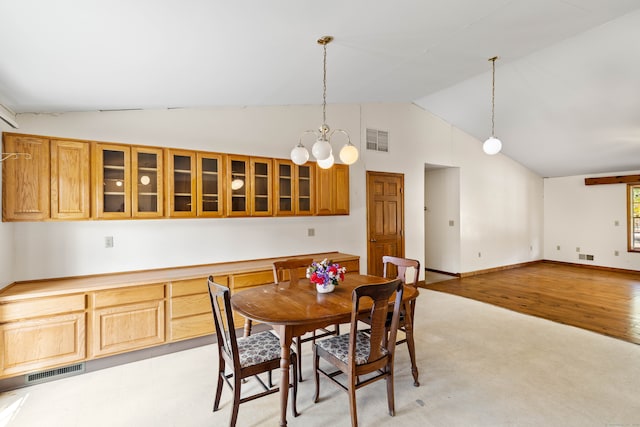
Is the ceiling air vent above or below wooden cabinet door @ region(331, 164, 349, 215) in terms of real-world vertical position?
above

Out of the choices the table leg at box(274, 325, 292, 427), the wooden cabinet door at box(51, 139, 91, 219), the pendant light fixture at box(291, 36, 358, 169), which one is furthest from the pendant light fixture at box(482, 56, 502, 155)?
the wooden cabinet door at box(51, 139, 91, 219)

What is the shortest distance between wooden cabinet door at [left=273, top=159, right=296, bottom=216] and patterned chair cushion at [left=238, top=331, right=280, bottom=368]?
186cm

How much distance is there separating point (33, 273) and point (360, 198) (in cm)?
413

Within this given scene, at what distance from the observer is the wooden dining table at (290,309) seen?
1992 millimetres

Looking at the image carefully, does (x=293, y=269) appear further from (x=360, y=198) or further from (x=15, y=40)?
(x=15, y=40)

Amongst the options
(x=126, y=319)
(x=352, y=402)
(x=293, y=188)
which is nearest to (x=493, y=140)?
(x=293, y=188)

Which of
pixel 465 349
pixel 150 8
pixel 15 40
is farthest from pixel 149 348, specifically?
pixel 465 349

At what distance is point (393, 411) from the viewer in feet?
7.29

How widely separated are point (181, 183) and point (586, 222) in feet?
30.5

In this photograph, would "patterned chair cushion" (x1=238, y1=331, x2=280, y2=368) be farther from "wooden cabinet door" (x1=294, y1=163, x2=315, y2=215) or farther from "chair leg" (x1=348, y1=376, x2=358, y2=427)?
"wooden cabinet door" (x1=294, y1=163, x2=315, y2=215)

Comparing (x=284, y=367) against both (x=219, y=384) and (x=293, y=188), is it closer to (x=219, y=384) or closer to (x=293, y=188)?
(x=219, y=384)

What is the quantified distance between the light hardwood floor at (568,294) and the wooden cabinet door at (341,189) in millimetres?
2601

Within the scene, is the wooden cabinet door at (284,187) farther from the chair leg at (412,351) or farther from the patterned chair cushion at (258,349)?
the chair leg at (412,351)

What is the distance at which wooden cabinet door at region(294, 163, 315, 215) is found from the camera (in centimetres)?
412
